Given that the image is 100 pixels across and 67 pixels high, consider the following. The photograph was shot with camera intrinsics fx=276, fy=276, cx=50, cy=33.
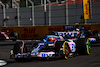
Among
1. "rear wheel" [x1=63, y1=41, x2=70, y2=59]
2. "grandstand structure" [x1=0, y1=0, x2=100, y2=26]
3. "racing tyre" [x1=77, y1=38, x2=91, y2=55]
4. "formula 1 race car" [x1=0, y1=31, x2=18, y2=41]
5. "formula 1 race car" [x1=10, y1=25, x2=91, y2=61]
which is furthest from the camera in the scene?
"grandstand structure" [x1=0, y1=0, x2=100, y2=26]

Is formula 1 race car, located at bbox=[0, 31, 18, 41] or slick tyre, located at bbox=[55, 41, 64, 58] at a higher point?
slick tyre, located at bbox=[55, 41, 64, 58]

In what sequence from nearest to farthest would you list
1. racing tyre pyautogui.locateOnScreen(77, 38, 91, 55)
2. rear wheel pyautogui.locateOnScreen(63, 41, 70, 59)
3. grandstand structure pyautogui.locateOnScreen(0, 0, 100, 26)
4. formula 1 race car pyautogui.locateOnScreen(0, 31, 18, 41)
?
rear wheel pyautogui.locateOnScreen(63, 41, 70, 59)
racing tyre pyautogui.locateOnScreen(77, 38, 91, 55)
formula 1 race car pyautogui.locateOnScreen(0, 31, 18, 41)
grandstand structure pyautogui.locateOnScreen(0, 0, 100, 26)

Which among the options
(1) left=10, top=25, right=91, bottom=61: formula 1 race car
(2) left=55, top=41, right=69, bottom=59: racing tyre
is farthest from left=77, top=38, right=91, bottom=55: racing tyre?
(2) left=55, top=41, right=69, bottom=59: racing tyre

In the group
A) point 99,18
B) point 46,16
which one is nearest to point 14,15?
point 46,16

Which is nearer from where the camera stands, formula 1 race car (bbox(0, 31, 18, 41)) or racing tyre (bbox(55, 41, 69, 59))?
racing tyre (bbox(55, 41, 69, 59))

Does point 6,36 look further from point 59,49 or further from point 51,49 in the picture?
point 59,49

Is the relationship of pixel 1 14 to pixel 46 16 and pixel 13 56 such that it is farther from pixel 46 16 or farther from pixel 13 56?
pixel 13 56

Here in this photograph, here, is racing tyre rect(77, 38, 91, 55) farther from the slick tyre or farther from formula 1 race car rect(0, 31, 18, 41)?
formula 1 race car rect(0, 31, 18, 41)

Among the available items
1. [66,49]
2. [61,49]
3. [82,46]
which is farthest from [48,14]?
[61,49]

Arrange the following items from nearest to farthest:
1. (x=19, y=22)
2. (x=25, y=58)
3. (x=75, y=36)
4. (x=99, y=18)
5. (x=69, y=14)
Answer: (x=25, y=58), (x=75, y=36), (x=99, y=18), (x=69, y=14), (x=19, y=22)

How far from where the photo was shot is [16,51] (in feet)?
34.1

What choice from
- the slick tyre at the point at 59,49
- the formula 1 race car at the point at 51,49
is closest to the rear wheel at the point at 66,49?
the formula 1 race car at the point at 51,49

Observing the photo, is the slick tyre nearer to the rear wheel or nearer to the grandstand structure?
the rear wheel

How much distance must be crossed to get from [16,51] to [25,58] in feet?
2.15
